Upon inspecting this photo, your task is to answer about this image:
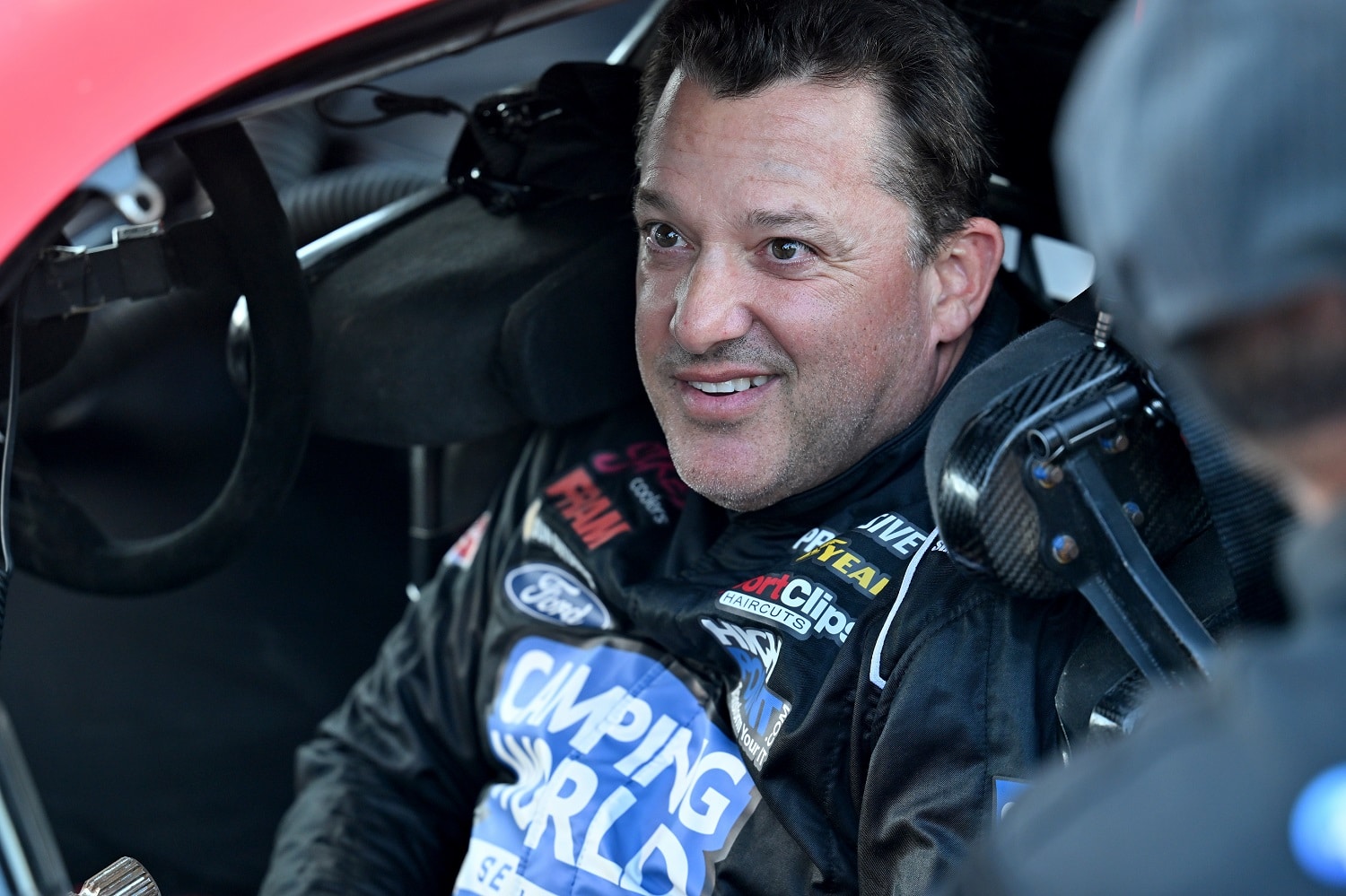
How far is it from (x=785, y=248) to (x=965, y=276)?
8.3 inches

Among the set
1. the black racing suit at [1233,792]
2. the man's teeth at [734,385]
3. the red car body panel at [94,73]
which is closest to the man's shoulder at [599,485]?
the man's teeth at [734,385]

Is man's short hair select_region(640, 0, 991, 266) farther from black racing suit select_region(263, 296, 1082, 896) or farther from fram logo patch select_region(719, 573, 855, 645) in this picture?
fram logo patch select_region(719, 573, 855, 645)

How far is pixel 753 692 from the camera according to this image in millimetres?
1184

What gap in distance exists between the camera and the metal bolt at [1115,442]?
896 mm

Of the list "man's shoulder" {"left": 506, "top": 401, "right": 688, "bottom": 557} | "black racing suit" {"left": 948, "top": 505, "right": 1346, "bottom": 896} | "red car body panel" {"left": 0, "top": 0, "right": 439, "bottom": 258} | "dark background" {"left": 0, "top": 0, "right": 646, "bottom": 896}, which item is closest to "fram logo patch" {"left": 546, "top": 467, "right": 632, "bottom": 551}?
"man's shoulder" {"left": 506, "top": 401, "right": 688, "bottom": 557}

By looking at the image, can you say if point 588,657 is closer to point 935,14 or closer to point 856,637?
point 856,637

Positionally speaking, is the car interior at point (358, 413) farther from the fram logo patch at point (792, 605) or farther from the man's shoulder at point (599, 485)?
the fram logo patch at point (792, 605)

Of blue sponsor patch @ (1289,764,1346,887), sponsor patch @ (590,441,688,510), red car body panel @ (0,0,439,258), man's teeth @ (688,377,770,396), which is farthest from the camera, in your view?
sponsor patch @ (590,441,688,510)

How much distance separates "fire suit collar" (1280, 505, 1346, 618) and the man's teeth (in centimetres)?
88

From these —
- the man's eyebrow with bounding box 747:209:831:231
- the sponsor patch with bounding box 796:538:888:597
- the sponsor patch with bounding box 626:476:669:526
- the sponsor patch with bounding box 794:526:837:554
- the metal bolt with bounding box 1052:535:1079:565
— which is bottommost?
the sponsor patch with bounding box 626:476:669:526

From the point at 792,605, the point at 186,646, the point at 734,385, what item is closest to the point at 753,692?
the point at 792,605

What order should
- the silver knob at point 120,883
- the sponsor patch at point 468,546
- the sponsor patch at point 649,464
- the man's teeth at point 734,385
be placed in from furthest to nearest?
the sponsor patch at point 468,546 → the sponsor patch at point 649,464 → the man's teeth at point 734,385 → the silver knob at point 120,883

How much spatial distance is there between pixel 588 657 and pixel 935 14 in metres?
0.73

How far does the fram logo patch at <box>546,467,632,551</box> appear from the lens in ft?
4.89
